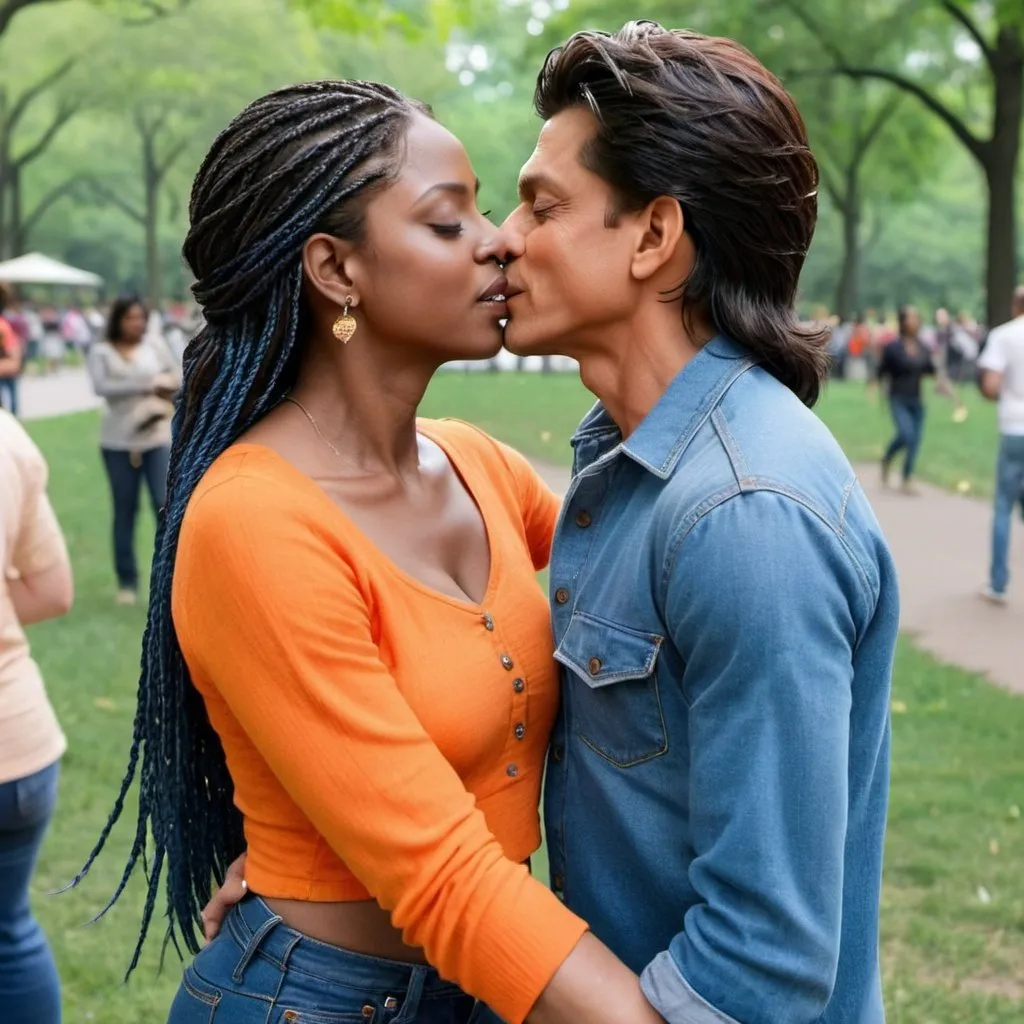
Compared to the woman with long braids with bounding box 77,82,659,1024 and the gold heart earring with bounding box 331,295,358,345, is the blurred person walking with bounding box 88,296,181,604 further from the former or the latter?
the gold heart earring with bounding box 331,295,358,345

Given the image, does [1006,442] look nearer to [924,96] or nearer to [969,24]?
[969,24]

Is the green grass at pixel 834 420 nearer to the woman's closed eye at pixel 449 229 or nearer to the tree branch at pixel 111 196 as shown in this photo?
the woman's closed eye at pixel 449 229

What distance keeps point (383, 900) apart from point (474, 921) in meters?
0.14

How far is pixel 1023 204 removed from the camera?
162 feet

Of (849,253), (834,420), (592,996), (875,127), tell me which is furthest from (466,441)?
(849,253)

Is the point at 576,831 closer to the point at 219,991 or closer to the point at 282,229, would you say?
the point at 219,991

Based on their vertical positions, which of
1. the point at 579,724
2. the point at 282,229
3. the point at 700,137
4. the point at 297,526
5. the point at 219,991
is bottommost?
the point at 219,991

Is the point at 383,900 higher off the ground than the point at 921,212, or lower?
higher

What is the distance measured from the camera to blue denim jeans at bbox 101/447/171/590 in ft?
32.3

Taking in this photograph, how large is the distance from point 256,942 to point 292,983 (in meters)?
0.08

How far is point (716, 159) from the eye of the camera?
6.41 feet

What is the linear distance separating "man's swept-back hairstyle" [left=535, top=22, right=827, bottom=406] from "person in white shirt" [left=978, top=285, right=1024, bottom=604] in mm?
8342

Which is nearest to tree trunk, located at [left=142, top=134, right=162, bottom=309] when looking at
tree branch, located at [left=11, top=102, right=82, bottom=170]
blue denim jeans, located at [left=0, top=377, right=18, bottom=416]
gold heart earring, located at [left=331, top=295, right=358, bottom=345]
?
tree branch, located at [left=11, top=102, right=82, bottom=170]

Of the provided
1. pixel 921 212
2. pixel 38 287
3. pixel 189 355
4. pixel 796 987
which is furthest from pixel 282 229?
pixel 38 287
